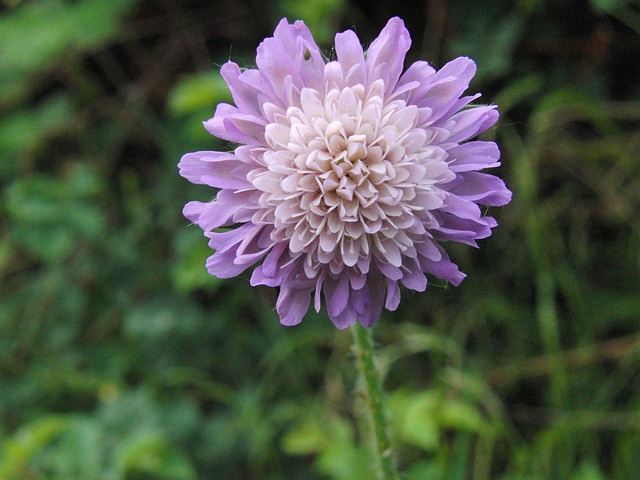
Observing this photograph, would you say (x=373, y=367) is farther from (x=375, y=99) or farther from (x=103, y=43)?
(x=103, y=43)

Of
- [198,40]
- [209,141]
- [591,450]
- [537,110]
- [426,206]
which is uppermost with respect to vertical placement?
[198,40]

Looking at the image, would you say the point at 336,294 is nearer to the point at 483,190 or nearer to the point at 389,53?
the point at 483,190

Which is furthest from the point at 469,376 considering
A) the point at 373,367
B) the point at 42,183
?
the point at 42,183

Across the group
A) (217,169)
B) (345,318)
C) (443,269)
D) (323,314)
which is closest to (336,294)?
(345,318)

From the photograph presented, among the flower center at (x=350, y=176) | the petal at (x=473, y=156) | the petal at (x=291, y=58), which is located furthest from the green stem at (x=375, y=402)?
the petal at (x=291, y=58)

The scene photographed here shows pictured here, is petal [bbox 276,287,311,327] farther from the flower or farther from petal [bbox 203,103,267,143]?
petal [bbox 203,103,267,143]
